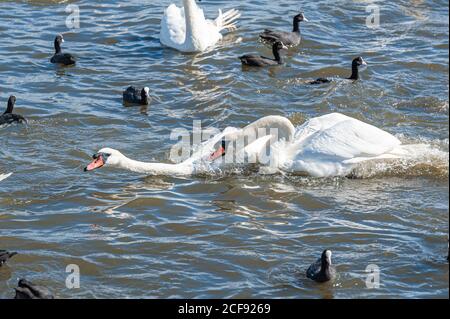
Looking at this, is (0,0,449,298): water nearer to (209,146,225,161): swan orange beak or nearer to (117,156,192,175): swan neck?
(117,156,192,175): swan neck

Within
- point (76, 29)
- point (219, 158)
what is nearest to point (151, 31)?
point (76, 29)

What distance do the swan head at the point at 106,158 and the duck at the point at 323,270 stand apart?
3550 mm

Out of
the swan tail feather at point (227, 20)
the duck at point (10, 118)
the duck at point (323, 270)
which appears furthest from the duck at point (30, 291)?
the swan tail feather at point (227, 20)

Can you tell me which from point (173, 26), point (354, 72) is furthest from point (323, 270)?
point (173, 26)

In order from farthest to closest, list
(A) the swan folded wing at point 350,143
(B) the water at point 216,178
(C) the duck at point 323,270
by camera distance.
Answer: (A) the swan folded wing at point 350,143
(B) the water at point 216,178
(C) the duck at point 323,270

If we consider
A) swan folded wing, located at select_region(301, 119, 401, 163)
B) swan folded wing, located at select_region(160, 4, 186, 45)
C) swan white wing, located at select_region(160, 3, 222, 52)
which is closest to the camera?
Result: swan folded wing, located at select_region(301, 119, 401, 163)

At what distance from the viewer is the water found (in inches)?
420

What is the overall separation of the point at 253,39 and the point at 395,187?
6.94 m

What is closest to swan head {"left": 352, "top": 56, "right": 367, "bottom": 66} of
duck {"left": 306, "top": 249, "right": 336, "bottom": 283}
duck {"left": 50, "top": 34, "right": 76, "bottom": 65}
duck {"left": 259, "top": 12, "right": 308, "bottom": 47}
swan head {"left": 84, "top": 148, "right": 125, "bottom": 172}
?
duck {"left": 259, "top": 12, "right": 308, "bottom": 47}

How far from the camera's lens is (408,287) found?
10164 mm

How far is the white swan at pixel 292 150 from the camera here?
13.0 metres

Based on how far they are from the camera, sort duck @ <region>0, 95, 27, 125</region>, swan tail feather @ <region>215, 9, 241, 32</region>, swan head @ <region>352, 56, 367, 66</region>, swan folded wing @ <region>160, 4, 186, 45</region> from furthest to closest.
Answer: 1. swan tail feather @ <region>215, 9, 241, 32</region>
2. swan folded wing @ <region>160, 4, 186, 45</region>
3. swan head @ <region>352, 56, 367, 66</region>
4. duck @ <region>0, 95, 27, 125</region>

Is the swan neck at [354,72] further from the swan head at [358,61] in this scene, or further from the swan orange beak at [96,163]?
the swan orange beak at [96,163]
